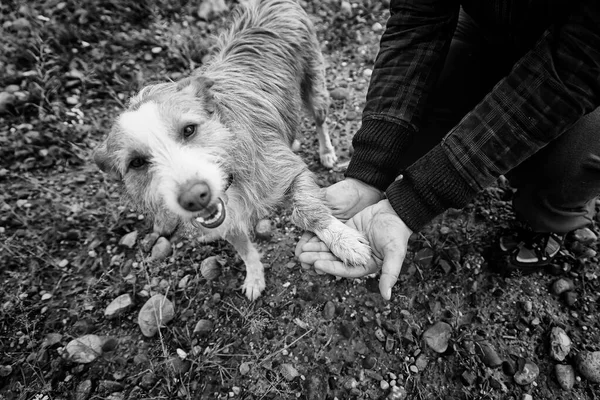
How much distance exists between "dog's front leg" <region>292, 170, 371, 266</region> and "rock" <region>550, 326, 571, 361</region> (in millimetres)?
1786

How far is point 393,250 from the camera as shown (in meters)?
2.30

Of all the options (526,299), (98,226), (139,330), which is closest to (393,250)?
(526,299)

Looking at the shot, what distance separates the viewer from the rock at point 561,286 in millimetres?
3066

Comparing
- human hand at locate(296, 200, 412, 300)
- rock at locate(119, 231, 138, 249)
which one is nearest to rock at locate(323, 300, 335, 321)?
human hand at locate(296, 200, 412, 300)

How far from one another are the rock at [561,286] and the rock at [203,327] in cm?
323

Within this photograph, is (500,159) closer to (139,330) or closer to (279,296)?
(279,296)

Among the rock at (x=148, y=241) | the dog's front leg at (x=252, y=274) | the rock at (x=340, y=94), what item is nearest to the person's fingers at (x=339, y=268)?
the dog's front leg at (x=252, y=274)

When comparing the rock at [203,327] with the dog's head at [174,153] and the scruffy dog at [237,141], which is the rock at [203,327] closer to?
the scruffy dog at [237,141]

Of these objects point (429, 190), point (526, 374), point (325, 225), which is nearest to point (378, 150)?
point (429, 190)

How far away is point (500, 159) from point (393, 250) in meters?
0.92

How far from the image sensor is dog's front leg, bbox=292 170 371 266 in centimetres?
257

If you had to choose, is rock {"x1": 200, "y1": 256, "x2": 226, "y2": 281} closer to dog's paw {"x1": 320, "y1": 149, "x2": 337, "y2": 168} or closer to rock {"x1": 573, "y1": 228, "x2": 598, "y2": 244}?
dog's paw {"x1": 320, "y1": 149, "x2": 337, "y2": 168}

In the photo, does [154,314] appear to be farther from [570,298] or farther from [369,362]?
[570,298]

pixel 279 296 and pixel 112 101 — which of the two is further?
pixel 112 101
